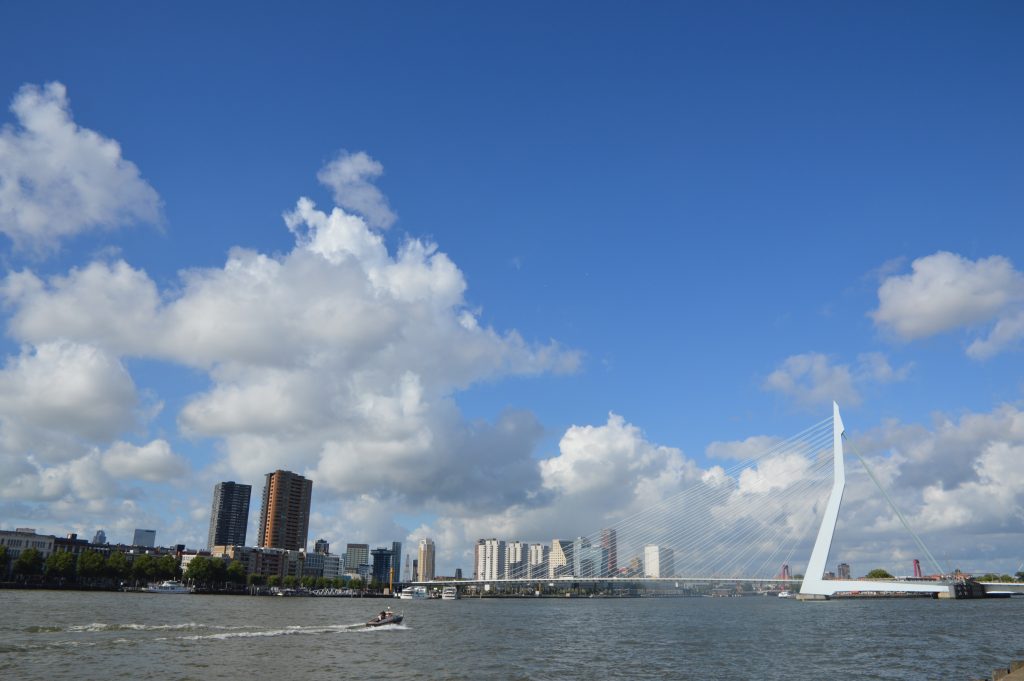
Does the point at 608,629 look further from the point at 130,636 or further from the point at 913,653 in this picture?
the point at 130,636

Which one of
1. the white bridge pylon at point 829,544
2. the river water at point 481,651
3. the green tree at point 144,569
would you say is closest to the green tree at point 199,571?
the green tree at point 144,569

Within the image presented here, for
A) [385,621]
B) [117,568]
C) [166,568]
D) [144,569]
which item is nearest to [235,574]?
[166,568]

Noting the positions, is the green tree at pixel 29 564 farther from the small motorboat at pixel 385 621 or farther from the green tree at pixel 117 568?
the small motorboat at pixel 385 621

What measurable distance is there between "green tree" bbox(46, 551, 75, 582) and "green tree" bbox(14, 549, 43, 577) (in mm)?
2109

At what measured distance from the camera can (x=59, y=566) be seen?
512ft

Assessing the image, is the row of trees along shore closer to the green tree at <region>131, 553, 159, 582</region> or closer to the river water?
the green tree at <region>131, 553, 159, 582</region>

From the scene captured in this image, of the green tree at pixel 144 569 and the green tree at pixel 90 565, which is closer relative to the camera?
the green tree at pixel 90 565

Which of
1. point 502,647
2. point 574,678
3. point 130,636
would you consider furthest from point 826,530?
point 130,636

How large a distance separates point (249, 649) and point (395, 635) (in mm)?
21058

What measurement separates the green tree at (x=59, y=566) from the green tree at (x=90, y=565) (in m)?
2.33

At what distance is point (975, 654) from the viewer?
48719 millimetres

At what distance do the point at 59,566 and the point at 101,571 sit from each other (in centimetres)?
1110

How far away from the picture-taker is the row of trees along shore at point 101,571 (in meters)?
156

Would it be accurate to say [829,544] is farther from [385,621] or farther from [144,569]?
[144,569]
